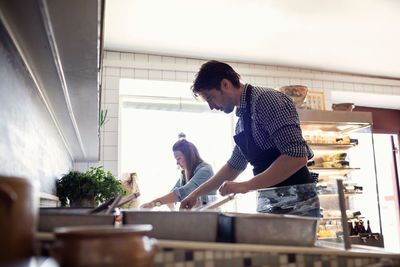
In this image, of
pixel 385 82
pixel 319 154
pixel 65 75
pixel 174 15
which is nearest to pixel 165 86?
pixel 174 15

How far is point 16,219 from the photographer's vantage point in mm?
510

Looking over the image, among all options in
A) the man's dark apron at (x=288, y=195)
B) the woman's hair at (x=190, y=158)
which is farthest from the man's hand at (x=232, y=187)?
the woman's hair at (x=190, y=158)

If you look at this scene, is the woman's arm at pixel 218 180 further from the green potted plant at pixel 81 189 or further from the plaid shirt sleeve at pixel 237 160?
the green potted plant at pixel 81 189

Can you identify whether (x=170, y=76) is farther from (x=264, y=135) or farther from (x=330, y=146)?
(x=264, y=135)

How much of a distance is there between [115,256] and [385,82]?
653 cm

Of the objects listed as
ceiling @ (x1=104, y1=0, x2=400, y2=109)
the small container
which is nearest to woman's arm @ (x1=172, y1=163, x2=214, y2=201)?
ceiling @ (x1=104, y1=0, x2=400, y2=109)

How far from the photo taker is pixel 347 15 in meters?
4.17

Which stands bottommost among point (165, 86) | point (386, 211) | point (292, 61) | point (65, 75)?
point (386, 211)

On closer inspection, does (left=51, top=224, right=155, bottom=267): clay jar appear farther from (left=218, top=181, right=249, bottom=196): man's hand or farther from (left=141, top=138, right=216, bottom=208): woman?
(left=141, top=138, right=216, bottom=208): woman

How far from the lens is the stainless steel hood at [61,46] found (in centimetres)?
83

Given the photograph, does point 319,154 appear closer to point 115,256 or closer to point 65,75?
point 65,75

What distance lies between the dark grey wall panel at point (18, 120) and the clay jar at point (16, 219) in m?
0.38

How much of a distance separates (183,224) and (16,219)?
1.58 ft

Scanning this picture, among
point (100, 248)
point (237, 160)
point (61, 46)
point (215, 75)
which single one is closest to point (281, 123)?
point (215, 75)
